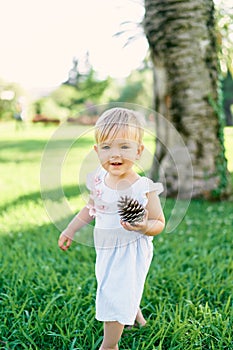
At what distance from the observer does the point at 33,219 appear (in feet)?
15.2

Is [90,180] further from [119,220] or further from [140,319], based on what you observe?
[140,319]

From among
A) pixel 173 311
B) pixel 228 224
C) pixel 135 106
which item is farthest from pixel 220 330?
pixel 228 224

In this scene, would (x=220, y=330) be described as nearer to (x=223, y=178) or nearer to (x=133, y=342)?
(x=133, y=342)

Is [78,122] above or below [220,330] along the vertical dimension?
above

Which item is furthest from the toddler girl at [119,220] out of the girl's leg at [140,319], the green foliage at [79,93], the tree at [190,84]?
the green foliage at [79,93]

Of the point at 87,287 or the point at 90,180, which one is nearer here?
the point at 90,180

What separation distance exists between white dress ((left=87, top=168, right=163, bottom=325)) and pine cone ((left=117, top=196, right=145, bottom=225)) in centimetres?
8

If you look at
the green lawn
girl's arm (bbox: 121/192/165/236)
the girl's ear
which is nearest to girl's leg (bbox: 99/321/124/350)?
the green lawn

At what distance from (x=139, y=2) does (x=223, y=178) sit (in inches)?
93.2

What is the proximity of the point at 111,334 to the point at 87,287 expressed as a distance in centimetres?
86

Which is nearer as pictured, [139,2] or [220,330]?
[220,330]

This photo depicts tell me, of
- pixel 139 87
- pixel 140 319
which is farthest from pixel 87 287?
pixel 139 87

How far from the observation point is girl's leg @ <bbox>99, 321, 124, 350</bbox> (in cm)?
205

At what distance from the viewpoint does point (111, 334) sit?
207 centimetres
